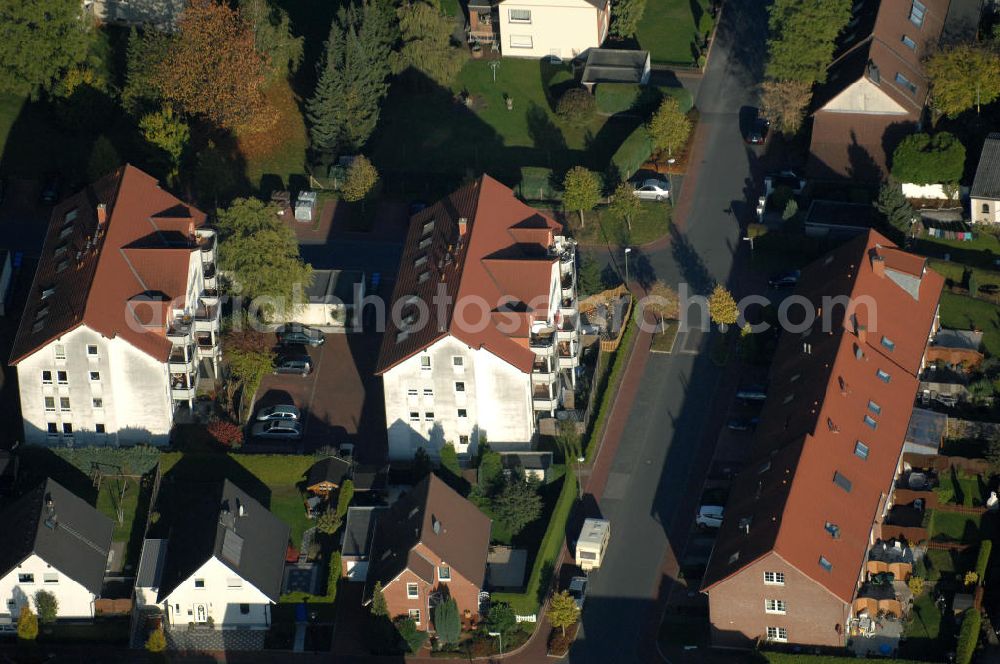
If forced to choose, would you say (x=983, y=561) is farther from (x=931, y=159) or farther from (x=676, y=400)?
(x=931, y=159)

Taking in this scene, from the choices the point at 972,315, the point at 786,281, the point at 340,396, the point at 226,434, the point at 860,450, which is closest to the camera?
the point at 860,450

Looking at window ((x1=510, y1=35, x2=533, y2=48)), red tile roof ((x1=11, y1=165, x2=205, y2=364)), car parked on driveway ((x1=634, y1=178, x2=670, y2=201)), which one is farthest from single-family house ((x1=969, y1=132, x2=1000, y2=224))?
red tile roof ((x1=11, y1=165, x2=205, y2=364))

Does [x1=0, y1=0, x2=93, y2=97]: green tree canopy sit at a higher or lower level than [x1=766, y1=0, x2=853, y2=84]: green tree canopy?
lower

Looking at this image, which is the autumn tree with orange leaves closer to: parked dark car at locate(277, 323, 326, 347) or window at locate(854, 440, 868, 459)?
parked dark car at locate(277, 323, 326, 347)

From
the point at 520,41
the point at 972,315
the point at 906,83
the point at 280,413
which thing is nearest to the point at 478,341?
the point at 280,413

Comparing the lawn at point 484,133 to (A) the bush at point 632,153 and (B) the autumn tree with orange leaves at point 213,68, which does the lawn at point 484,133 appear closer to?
(A) the bush at point 632,153

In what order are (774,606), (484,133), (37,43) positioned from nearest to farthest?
(774,606) → (37,43) → (484,133)

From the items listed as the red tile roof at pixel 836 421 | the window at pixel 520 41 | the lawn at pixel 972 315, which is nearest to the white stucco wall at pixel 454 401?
the red tile roof at pixel 836 421
